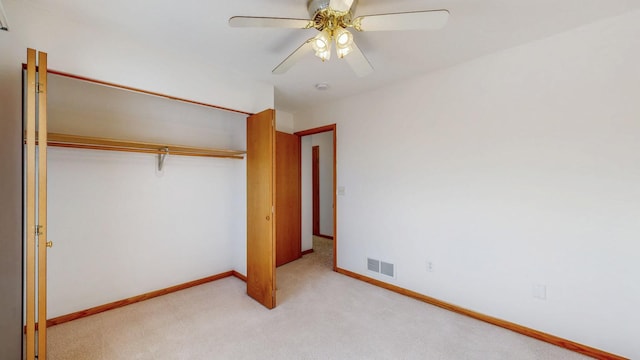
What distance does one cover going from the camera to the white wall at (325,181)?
5727 millimetres

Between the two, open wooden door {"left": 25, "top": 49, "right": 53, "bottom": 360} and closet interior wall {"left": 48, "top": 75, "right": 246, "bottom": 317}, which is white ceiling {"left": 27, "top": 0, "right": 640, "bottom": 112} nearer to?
open wooden door {"left": 25, "top": 49, "right": 53, "bottom": 360}

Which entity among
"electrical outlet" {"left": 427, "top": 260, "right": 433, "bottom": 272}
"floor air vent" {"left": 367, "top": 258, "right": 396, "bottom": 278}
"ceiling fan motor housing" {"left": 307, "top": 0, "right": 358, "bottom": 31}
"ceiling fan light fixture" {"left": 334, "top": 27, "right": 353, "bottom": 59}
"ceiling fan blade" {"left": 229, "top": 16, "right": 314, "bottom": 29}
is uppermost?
"ceiling fan motor housing" {"left": 307, "top": 0, "right": 358, "bottom": 31}

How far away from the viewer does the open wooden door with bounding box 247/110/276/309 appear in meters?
2.57

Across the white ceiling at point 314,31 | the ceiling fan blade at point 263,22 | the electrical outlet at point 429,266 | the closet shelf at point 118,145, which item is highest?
the white ceiling at point 314,31

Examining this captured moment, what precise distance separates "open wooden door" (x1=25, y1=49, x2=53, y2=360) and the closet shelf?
29.6 inches

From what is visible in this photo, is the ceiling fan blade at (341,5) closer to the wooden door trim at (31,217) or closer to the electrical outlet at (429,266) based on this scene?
the wooden door trim at (31,217)

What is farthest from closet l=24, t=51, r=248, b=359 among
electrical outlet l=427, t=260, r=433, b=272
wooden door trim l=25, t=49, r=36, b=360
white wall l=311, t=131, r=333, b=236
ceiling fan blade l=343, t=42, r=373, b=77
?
white wall l=311, t=131, r=333, b=236

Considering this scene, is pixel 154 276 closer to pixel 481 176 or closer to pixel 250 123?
pixel 250 123

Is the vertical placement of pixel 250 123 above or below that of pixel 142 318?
above

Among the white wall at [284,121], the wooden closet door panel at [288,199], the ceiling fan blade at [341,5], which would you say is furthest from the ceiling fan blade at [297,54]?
the white wall at [284,121]

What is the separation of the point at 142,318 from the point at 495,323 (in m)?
3.20

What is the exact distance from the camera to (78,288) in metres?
2.40

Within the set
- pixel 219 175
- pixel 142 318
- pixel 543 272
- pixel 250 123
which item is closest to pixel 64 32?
pixel 250 123

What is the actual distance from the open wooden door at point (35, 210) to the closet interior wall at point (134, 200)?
1157mm
